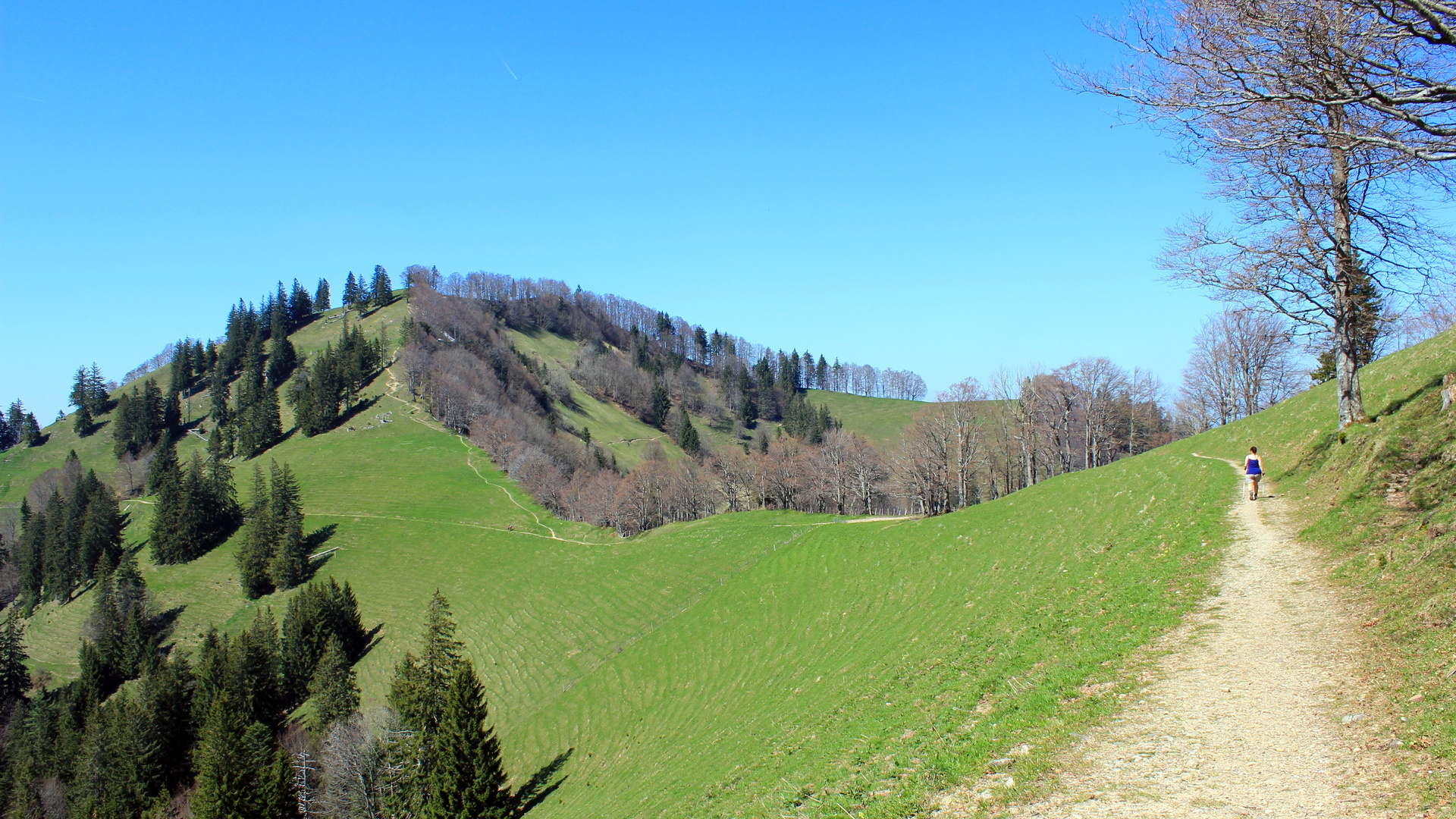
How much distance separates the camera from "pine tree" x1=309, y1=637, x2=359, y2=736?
176ft

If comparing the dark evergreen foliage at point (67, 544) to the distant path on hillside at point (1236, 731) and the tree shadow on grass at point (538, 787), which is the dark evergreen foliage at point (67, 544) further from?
the distant path on hillside at point (1236, 731)

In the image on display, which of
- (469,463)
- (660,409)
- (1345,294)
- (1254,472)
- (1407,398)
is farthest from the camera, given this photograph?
(660,409)

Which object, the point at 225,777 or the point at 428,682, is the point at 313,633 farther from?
the point at 428,682

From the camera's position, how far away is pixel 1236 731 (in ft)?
27.7

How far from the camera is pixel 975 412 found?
68.4 metres

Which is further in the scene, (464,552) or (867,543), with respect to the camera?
(464,552)

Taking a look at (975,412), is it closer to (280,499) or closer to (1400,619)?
(1400,619)

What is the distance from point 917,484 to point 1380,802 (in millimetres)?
64776

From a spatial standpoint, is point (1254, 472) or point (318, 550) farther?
point (318, 550)

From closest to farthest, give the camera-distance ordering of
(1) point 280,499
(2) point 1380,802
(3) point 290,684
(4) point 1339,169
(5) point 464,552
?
(2) point 1380,802
(4) point 1339,169
(3) point 290,684
(5) point 464,552
(1) point 280,499

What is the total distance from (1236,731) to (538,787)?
3504 cm

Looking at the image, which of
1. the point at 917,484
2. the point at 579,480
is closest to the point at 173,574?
the point at 579,480

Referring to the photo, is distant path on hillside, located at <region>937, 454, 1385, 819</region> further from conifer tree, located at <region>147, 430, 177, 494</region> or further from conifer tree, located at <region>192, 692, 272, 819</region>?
Answer: conifer tree, located at <region>147, 430, 177, 494</region>

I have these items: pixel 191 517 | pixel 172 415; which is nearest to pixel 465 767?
pixel 191 517
